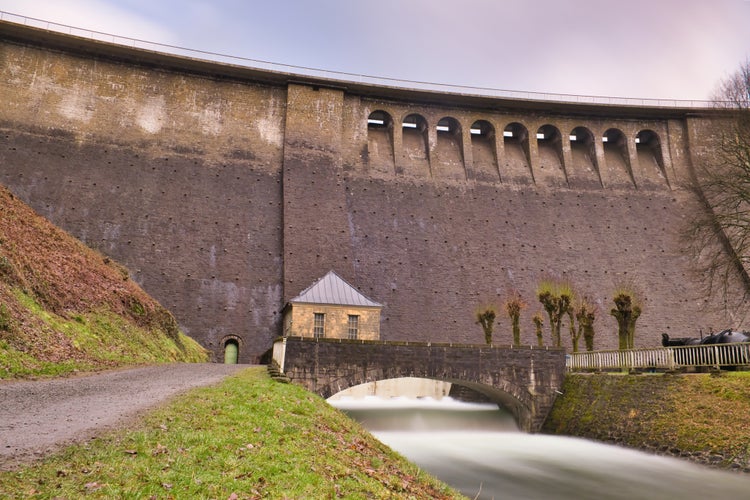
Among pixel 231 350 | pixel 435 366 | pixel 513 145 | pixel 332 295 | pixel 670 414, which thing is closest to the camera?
pixel 670 414

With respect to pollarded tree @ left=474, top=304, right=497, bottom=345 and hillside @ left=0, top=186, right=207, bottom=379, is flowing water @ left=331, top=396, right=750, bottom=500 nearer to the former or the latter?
pollarded tree @ left=474, top=304, right=497, bottom=345

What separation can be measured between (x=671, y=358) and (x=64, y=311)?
1828 cm

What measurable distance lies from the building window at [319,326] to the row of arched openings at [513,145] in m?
14.8

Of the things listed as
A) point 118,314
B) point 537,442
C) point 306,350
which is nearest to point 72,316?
point 118,314

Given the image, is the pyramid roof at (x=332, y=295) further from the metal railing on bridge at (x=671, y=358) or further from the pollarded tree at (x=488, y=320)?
the metal railing on bridge at (x=671, y=358)

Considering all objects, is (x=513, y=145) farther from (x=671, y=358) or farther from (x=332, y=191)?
(x=671, y=358)

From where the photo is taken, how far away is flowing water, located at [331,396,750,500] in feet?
39.9

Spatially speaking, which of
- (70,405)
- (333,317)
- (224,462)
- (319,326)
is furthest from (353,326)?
(224,462)

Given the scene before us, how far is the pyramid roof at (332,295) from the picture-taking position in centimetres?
2486

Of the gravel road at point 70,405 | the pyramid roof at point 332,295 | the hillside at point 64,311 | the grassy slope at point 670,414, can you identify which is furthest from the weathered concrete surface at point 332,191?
the gravel road at point 70,405


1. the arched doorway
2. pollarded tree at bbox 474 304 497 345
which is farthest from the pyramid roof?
pollarded tree at bbox 474 304 497 345

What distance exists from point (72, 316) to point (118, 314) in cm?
284

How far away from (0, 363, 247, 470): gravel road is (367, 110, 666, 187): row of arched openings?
2699 cm

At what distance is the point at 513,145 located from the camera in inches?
1591
